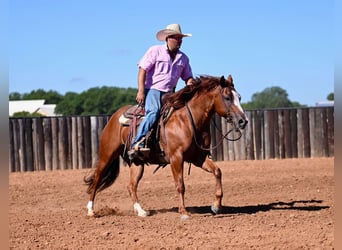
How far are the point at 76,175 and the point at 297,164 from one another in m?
6.48

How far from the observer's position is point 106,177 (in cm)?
994

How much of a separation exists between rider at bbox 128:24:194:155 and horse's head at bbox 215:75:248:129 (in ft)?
2.31

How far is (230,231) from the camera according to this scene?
23.3 ft

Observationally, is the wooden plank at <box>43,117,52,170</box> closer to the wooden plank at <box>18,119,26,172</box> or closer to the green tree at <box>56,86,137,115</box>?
the wooden plank at <box>18,119,26,172</box>

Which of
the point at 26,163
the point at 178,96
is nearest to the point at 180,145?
the point at 178,96

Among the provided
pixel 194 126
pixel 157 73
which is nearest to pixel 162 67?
pixel 157 73

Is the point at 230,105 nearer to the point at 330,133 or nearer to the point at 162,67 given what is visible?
the point at 162,67

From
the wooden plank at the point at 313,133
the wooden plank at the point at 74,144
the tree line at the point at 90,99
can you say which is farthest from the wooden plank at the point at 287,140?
the tree line at the point at 90,99

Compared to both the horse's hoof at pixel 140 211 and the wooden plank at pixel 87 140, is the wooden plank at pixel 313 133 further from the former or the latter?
the horse's hoof at pixel 140 211

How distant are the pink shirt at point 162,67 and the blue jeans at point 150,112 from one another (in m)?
0.14

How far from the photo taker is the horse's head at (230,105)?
8297 mm

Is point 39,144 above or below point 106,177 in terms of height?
above

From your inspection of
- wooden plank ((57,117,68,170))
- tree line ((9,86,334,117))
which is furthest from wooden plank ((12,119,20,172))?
tree line ((9,86,334,117))

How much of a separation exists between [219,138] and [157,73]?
34.5ft
